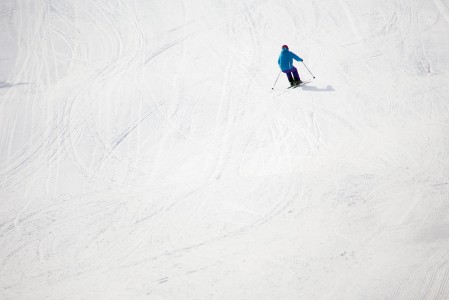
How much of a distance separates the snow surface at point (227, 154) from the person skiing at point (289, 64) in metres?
0.38

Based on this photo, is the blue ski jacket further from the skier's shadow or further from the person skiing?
the skier's shadow

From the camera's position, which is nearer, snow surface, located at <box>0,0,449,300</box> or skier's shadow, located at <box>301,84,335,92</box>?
snow surface, located at <box>0,0,449,300</box>

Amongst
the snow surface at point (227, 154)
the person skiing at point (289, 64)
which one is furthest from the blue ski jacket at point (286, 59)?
the snow surface at point (227, 154)

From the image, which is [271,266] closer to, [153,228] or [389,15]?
[153,228]

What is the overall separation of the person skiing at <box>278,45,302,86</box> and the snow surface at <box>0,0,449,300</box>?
15.0 inches

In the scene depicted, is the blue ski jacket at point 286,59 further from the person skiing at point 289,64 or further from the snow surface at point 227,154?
the snow surface at point 227,154

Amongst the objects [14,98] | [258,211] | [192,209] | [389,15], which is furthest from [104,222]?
[389,15]

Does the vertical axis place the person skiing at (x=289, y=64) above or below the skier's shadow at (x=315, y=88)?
above

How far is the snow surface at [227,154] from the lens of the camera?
6383 mm

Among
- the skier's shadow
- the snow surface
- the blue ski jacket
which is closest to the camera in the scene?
the snow surface

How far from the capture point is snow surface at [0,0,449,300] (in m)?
6.38

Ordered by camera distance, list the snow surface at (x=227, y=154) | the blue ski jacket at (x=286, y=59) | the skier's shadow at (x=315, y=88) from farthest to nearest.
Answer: the blue ski jacket at (x=286, y=59)
the skier's shadow at (x=315, y=88)
the snow surface at (x=227, y=154)

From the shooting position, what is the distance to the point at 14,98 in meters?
13.5

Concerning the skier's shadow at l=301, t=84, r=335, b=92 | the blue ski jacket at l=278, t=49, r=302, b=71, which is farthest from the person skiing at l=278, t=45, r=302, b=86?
the skier's shadow at l=301, t=84, r=335, b=92
